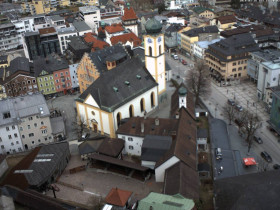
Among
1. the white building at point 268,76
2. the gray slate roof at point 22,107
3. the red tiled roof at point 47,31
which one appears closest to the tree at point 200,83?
the white building at point 268,76

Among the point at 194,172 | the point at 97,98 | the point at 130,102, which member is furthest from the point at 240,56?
the point at 194,172

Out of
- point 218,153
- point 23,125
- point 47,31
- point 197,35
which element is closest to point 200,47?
point 197,35

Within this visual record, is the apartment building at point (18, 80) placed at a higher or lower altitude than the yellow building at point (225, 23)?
lower

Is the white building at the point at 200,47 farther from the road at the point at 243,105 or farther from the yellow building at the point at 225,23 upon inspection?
the yellow building at the point at 225,23

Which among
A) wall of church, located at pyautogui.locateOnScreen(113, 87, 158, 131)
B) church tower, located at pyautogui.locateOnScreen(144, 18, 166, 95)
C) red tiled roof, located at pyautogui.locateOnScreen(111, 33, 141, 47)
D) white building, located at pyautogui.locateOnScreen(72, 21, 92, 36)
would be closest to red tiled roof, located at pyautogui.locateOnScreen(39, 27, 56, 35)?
white building, located at pyautogui.locateOnScreen(72, 21, 92, 36)

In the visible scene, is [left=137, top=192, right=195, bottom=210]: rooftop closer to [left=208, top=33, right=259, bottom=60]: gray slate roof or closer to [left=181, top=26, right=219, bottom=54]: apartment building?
[left=208, top=33, right=259, bottom=60]: gray slate roof

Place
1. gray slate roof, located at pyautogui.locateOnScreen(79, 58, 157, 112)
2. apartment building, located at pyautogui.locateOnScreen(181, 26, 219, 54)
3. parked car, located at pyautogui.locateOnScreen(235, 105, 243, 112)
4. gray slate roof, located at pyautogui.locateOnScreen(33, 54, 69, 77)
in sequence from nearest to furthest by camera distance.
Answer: gray slate roof, located at pyautogui.locateOnScreen(79, 58, 157, 112) < parked car, located at pyautogui.locateOnScreen(235, 105, 243, 112) < gray slate roof, located at pyautogui.locateOnScreen(33, 54, 69, 77) < apartment building, located at pyautogui.locateOnScreen(181, 26, 219, 54)
